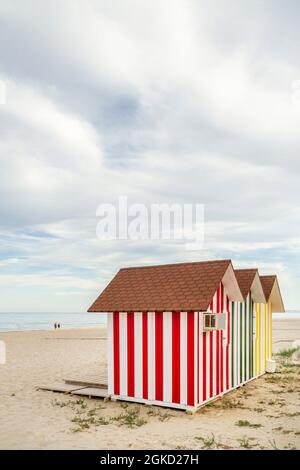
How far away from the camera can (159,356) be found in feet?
34.9

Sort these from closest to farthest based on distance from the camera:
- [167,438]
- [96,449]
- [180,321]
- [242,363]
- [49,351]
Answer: [96,449] → [167,438] → [180,321] → [242,363] → [49,351]

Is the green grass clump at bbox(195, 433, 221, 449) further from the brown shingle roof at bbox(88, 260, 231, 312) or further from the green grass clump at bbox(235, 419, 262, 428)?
the brown shingle roof at bbox(88, 260, 231, 312)

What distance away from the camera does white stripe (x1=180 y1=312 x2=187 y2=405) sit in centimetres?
1016

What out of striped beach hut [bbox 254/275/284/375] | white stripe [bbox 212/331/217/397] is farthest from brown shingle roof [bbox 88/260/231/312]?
striped beach hut [bbox 254/275/284/375]

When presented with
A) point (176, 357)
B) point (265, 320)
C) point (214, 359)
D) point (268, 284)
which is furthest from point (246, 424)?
point (268, 284)

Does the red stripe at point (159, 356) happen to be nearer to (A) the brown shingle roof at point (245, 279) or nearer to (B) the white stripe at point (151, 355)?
(B) the white stripe at point (151, 355)

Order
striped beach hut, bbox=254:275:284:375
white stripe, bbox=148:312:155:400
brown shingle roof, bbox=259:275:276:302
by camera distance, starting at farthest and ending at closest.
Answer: brown shingle roof, bbox=259:275:276:302 < striped beach hut, bbox=254:275:284:375 < white stripe, bbox=148:312:155:400

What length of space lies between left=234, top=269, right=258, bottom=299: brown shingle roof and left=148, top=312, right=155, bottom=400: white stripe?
12.5ft

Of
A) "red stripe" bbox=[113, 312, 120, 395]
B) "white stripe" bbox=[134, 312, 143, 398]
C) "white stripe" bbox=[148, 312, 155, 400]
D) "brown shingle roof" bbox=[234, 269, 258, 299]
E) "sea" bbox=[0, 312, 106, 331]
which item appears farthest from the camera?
"sea" bbox=[0, 312, 106, 331]

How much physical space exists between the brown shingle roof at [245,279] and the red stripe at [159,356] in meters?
3.77

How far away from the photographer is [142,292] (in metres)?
11.6
